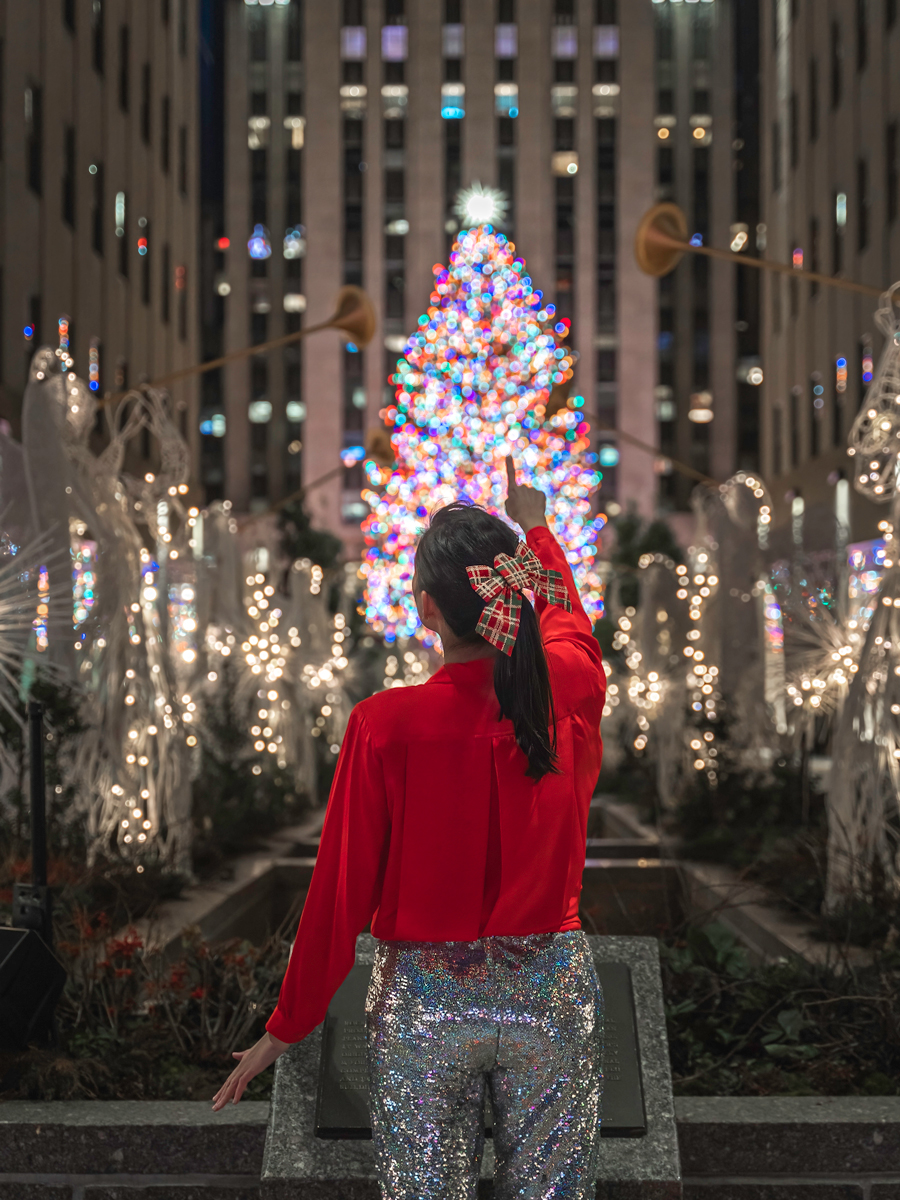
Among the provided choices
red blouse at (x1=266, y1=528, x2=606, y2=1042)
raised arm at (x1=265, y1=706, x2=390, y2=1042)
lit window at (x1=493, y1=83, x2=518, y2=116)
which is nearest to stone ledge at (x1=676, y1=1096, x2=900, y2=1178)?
red blouse at (x1=266, y1=528, x2=606, y2=1042)

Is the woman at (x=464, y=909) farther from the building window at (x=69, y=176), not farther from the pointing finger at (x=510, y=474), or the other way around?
the building window at (x=69, y=176)

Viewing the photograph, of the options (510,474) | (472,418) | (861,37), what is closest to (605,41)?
(861,37)

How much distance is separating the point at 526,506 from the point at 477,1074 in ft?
4.41

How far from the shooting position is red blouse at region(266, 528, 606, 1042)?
240 cm

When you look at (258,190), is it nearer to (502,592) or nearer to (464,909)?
(502,592)

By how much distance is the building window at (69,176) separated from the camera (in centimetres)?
2227

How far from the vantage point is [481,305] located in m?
15.0

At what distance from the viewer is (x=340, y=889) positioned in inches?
95.1

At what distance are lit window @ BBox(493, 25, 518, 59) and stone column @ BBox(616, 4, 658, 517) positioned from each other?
5769mm

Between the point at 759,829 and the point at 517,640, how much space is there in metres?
7.99

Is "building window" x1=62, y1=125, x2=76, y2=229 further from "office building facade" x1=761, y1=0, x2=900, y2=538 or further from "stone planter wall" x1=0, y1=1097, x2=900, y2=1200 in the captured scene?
"stone planter wall" x1=0, y1=1097, x2=900, y2=1200

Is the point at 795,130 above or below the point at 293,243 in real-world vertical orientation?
below

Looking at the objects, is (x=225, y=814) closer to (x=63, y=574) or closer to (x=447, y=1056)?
(x=63, y=574)

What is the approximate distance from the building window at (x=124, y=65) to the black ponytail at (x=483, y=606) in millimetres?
27107
